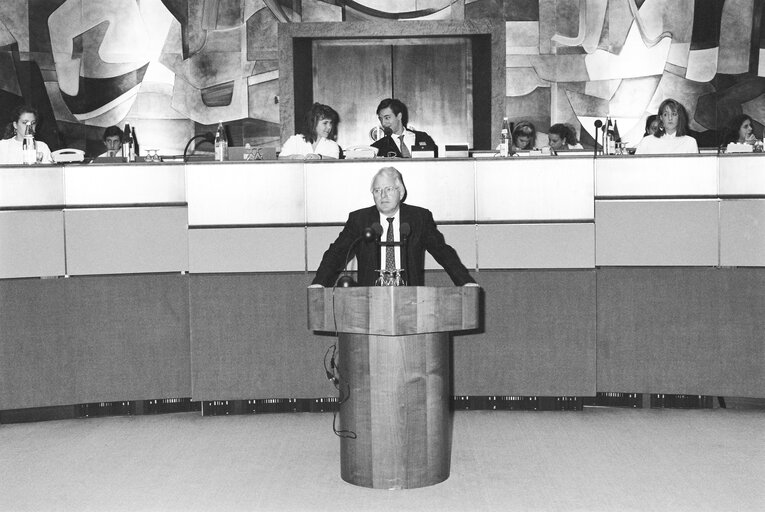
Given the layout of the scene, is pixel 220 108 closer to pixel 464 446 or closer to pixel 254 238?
pixel 254 238

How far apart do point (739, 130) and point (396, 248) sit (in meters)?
5.25

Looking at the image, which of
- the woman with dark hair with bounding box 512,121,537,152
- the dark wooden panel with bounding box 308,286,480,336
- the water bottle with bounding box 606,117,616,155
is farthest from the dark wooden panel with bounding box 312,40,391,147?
the dark wooden panel with bounding box 308,286,480,336

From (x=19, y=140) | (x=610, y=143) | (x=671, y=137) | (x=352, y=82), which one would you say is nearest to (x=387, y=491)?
(x=610, y=143)

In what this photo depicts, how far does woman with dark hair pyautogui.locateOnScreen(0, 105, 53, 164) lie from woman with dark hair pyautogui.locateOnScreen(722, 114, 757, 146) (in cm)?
599

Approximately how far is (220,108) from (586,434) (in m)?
5.35

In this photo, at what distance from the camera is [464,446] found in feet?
16.0

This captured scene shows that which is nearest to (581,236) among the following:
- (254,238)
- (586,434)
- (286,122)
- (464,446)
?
(586,434)

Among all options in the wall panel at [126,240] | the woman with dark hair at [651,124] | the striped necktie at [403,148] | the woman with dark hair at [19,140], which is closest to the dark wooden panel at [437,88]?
the woman with dark hair at [651,124]

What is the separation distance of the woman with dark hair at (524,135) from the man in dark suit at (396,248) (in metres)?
3.84

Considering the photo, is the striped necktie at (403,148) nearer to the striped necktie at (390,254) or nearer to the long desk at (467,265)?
the long desk at (467,265)

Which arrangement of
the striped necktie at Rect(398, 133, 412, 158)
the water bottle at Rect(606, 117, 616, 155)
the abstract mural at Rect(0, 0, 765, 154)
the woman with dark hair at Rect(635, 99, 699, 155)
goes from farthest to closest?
the abstract mural at Rect(0, 0, 765, 154) → the striped necktie at Rect(398, 133, 412, 158) → the woman with dark hair at Rect(635, 99, 699, 155) → the water bottle at Rect(606, 117, 616, 155)

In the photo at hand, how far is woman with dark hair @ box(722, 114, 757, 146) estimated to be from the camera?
859 cm

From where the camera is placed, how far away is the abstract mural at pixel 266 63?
29.6 ft

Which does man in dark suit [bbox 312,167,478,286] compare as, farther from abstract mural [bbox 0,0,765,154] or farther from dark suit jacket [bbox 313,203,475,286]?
abstract mural [bbox 0,0,765,154]
